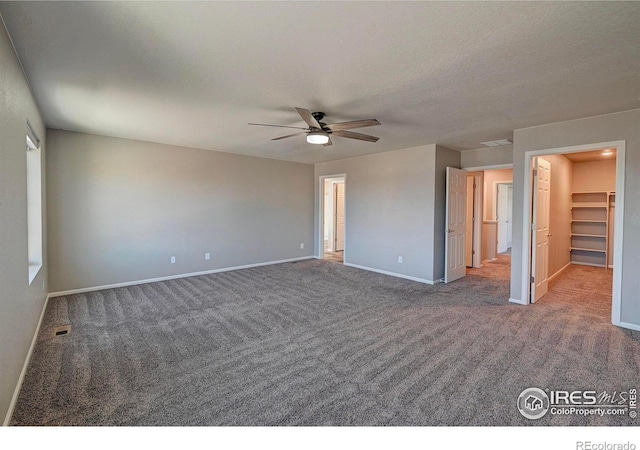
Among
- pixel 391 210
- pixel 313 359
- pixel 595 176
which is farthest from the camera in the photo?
pixel 595 176

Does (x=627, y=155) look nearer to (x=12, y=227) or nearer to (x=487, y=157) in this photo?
(x=487, y=157)

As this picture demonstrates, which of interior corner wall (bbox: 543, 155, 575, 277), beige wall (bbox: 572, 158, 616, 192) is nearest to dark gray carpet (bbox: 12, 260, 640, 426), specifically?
interior corner wall (bbox: 543, 155, 575, 277)

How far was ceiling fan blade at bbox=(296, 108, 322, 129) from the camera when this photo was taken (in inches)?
110

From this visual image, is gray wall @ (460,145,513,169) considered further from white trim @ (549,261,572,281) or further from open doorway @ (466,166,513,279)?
white trim @ (549,261,572,281)

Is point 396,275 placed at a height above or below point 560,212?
below

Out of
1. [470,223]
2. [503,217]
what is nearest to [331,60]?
[470,223]

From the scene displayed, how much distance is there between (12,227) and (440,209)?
533 centimetres

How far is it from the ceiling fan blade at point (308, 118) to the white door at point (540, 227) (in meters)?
3.06

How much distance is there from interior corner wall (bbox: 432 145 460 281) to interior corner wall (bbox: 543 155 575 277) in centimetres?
148

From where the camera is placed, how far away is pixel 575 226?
22.6 feet

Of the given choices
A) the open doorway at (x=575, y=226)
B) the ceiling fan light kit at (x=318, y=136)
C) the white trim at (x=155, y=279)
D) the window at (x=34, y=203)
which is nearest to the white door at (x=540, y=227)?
the open doorway at (x=575, y=226)

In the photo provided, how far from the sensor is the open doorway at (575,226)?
3.74m

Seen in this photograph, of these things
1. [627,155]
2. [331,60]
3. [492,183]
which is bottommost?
[627,155]
